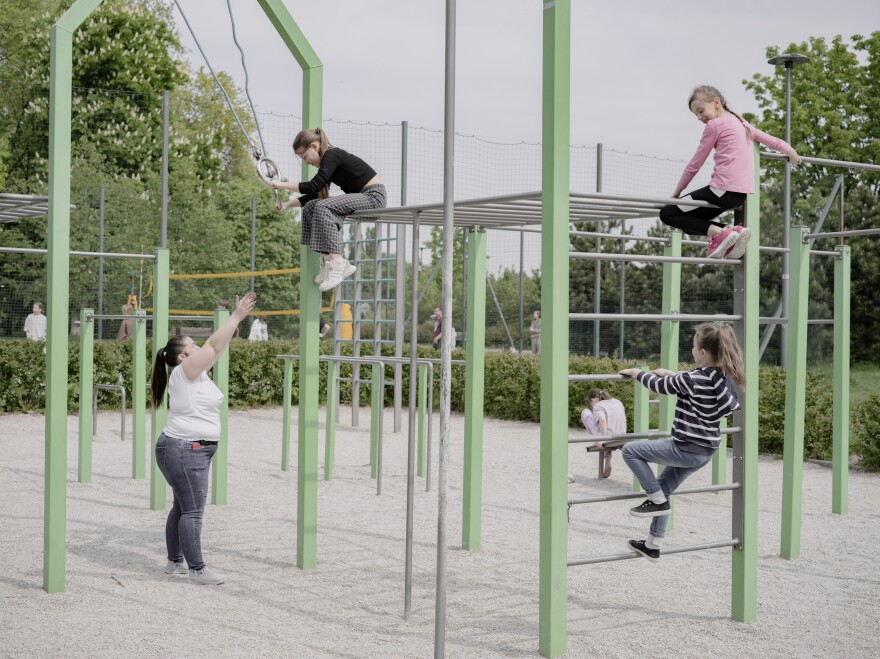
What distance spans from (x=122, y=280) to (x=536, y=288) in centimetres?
735

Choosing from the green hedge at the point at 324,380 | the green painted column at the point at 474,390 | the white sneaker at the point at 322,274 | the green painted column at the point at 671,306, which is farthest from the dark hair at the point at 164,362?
the green hedge at the point at 324,380

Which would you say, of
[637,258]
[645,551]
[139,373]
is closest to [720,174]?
[637,258]

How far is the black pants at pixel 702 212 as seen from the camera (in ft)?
14.7

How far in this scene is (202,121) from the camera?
30.2 metres

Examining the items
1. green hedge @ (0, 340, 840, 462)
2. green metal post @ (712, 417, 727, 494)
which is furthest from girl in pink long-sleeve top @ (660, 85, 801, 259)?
green hedge @ (0, 340, 840, 462)

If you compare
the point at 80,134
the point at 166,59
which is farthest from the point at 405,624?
the point at 166,59

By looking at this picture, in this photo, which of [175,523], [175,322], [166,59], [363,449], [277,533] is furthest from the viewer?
[166,59]

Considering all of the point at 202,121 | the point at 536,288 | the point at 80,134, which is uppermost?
the point at 202,121

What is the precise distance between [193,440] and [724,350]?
2483 mm

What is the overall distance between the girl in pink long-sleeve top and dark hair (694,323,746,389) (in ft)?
1.13

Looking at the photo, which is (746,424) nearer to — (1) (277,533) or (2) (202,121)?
(1) (277,533)

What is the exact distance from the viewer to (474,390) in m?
5.73

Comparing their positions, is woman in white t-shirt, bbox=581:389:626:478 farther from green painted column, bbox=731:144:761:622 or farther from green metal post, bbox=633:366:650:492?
green painted column, bbox=731:144:761:622

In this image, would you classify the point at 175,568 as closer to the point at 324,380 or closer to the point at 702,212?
the point at 702,212
